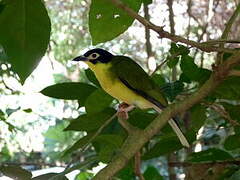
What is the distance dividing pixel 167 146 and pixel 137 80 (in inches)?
12.0

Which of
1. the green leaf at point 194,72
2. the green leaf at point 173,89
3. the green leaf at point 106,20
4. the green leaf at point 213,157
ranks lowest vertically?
the green leaf at point 213,157

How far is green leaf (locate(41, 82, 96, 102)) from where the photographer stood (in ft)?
3.70

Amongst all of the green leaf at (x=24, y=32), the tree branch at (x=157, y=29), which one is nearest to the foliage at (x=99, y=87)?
the green leaf at (x=24, y=32)

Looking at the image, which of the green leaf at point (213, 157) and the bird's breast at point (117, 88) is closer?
the green leaf at point (213, 157)

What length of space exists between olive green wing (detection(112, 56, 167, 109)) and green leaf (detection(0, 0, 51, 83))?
388 millimetres

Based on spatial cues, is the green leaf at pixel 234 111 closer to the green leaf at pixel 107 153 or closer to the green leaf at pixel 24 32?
the green leaf at pixel 107 153

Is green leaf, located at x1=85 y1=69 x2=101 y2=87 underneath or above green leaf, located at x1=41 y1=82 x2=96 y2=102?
above

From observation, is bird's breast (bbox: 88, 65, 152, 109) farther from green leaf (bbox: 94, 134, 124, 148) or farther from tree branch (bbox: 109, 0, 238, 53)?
tree branch (bbox: 109, 0, 238, 53)

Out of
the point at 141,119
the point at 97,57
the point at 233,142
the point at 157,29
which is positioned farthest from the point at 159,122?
the point at 97,57

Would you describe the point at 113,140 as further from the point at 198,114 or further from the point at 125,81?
the point at 125,81

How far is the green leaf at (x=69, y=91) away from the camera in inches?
44.4

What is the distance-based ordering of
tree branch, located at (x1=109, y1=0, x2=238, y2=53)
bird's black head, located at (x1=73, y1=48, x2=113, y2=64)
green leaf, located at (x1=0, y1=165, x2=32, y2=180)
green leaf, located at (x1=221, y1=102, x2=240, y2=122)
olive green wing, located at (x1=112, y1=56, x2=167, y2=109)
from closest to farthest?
1. tree branch, located at (x1=109, y1=0, x2=238, y2=53)
2. green leaf, located at (x1=0, y1=165, x2=32, y2=180)
3. green leaf, located at (x1=221, y1=102, x2=240, y2=122)
4. olive green wing, located at (x1=112, y1=56, x2=167, y2=109)
5. bird's black head, located at (x1=73, y1=48, x2=113, y2=64)

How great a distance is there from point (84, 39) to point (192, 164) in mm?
3267

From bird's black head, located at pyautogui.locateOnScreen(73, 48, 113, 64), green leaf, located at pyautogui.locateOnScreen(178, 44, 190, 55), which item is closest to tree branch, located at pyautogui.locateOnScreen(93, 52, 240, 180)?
green leaf, located at pyautogui.locateOnScreen(178, 44, 190, 55)
